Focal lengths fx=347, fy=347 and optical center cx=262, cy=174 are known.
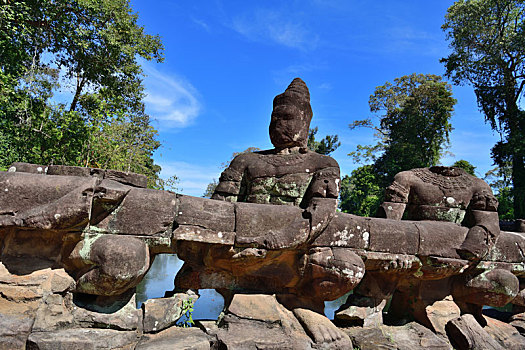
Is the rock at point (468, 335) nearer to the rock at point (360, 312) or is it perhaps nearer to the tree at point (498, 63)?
the rock at point (360, 312)

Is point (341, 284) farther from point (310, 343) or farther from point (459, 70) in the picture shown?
point (459, 70)

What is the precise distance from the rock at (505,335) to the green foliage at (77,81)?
9.22 metres

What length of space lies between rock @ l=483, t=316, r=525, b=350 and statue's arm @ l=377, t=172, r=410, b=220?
74.0 inches

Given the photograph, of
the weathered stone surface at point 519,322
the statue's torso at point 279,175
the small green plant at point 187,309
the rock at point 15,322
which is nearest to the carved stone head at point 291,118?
the statue's torso at point 279,175

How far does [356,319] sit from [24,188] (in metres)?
3.87

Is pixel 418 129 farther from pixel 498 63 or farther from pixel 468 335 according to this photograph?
pixel 468 335

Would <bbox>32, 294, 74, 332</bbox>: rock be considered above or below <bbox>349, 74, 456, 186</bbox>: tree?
below

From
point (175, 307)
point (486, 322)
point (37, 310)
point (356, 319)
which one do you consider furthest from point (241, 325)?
point (486, 322)

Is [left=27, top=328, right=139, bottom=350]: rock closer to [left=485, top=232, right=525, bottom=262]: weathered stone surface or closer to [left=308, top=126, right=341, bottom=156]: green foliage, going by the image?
[left=485, top=232, right=525, bottom=262]: weathered stone surface

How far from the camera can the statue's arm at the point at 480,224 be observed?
4.32 meters

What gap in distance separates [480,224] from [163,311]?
13.3ft

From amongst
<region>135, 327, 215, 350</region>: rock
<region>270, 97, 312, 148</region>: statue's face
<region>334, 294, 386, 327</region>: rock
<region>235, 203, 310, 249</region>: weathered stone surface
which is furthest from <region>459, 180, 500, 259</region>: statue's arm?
<region>135, 327, 215, 350</region>: rock

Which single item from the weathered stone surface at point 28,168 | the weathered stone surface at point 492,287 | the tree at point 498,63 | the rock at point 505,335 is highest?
the tree at point 498,63

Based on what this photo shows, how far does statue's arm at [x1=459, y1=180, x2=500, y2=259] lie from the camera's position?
432 centimetres
